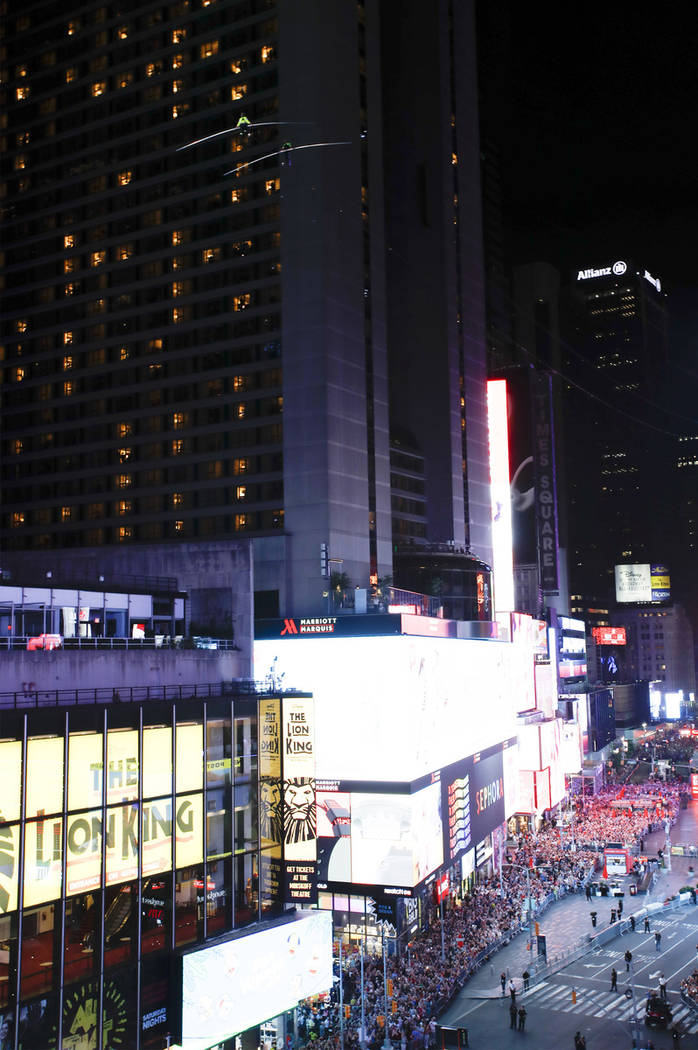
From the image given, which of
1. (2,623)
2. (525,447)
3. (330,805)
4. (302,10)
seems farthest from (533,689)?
(302,10)

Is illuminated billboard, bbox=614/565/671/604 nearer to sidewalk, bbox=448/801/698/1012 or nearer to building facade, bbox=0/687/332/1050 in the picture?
sidewalk, bbox=448/801/698/1012

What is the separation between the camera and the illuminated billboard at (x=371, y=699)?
4569cm

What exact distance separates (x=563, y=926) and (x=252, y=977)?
24378 mm

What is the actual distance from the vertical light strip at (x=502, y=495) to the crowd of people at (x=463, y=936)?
24.2 metres

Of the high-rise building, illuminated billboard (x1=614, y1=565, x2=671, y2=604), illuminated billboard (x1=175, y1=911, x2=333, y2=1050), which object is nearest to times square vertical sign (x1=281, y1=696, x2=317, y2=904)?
illuminated billboard (x1=175, y1=911, x2=333, y2=1050)

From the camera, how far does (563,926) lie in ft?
173

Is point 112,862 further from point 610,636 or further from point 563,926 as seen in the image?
point 610,636

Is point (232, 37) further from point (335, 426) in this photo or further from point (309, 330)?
point (335, 426)

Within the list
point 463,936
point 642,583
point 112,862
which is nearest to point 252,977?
point 112,862

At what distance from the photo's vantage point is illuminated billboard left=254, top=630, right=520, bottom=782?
45.7 metres

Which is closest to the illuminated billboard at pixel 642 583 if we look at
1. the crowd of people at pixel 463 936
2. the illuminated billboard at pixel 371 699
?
the crowd of people at pixel 463 936

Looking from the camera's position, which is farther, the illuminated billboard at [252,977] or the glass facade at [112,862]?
the illuminated billboard at [252,977]

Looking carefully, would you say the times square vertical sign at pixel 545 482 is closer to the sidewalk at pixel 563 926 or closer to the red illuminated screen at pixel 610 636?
the sidewalk at pixel 563 926

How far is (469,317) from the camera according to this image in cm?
11050
